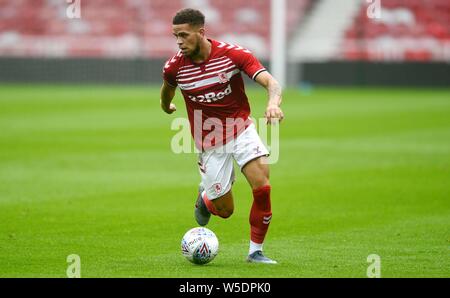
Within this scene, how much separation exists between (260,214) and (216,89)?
4.11 ft

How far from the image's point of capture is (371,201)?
42.1 ft

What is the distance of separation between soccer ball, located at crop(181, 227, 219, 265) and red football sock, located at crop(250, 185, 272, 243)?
0.40 metres

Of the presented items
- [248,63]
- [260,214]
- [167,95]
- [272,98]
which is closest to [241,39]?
[167,95]

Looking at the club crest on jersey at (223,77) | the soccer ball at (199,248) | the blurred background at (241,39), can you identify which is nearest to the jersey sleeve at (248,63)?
the club crest on jersey at (223,77)

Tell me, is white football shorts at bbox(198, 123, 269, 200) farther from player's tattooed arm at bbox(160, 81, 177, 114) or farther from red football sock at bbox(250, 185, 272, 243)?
player's tattooed arm at bbox(160, 81, 177, 114)

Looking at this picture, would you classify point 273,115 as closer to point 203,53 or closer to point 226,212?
point 203,53

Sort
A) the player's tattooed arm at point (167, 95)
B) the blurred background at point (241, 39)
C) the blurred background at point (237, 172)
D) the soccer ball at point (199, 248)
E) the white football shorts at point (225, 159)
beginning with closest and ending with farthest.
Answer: the soccer ball at point (199, 248), the white football shorts at point (225, 159), the blurred background at point (237, 172), the player's tattooed arm at point (167, 95), the blurred background at point (241, 39)

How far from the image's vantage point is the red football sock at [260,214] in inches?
347

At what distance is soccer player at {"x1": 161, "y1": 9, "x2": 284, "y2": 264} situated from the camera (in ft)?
29.1

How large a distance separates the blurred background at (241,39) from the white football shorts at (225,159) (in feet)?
96.1

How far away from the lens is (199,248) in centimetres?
857

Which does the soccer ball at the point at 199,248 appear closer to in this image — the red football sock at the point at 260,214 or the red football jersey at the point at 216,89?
the red football sock at the point at 260,214

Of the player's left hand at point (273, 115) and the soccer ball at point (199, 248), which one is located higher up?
the player's left hand at point (273, 115)

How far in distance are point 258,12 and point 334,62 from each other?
763 cm
